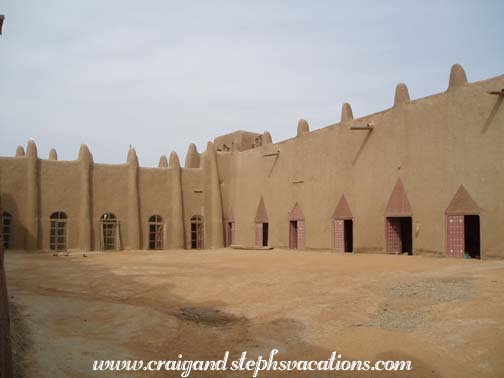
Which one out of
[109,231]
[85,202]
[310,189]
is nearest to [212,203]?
[109,231]

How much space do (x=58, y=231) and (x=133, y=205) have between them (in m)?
4.03

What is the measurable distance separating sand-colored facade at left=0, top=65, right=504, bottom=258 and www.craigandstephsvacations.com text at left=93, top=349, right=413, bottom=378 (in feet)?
30.8

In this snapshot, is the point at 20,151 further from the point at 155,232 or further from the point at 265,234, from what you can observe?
the point at 265,234

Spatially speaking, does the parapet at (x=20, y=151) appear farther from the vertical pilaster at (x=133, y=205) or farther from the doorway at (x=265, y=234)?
the doorway at (x=265, y=234)

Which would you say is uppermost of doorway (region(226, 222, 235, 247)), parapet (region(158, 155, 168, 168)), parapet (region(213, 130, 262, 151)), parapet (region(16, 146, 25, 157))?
parapet (region(213, 130, 262, 151))

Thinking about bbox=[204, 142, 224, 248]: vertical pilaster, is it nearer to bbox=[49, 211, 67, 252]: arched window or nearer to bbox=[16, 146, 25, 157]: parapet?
bbox=[49, 211, 67, 252]: arched window

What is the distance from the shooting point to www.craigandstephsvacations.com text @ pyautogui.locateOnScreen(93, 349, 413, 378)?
250 inches

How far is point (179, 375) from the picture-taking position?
251 inches

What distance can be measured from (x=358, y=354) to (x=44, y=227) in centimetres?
2134

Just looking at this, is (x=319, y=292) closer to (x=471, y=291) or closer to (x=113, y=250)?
Answer: (x=471, y=291)

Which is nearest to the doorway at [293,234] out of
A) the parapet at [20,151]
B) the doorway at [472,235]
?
the doorway at [472,235]

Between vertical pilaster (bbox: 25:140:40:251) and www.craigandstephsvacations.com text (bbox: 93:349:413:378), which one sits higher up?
vertical pilaster (bbox: 25:140:40:251)

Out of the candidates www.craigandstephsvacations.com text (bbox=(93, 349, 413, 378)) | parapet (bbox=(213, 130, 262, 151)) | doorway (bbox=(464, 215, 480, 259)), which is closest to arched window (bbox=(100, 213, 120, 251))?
parapet (bbox=(213, 130, 262, 151))

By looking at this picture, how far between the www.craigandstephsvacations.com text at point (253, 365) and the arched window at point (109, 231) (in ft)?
66.3
